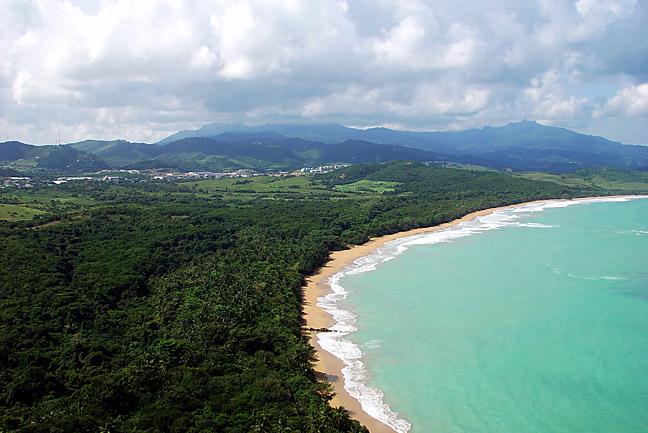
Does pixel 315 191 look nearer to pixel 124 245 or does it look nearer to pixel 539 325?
pixel 124 245

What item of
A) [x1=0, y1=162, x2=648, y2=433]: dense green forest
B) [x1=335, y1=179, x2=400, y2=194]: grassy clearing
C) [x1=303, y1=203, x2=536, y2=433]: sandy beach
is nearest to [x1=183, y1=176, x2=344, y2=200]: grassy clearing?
[x1=335, y1=179, x2=400, y2=194]: grassy clearing

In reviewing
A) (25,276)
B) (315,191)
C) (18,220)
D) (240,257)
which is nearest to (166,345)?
(25,276)

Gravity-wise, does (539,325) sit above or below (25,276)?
below

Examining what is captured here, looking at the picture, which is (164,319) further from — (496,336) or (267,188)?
(267,188)

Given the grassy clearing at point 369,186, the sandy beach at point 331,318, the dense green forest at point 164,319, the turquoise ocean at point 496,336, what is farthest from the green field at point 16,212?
the grassy clearing at point 369,186

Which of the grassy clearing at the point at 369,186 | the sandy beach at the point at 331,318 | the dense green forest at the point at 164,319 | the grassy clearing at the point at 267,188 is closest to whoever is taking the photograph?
the dense green forest at the point at 164,319

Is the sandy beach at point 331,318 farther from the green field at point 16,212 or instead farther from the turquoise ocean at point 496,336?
the green field at point 16,212
